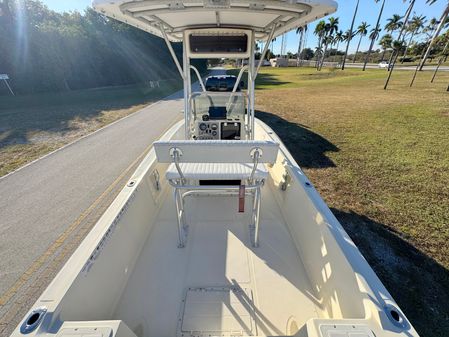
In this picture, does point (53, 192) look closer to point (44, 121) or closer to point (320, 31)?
point (44, 121)

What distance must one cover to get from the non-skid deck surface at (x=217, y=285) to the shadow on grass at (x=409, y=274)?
102cm

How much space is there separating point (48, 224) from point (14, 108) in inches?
468

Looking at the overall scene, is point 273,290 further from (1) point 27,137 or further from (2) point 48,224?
(1) point 27,137

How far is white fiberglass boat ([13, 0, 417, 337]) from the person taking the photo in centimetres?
128

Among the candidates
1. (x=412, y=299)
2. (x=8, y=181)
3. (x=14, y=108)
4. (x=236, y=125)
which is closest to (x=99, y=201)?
(x=8, y=181)

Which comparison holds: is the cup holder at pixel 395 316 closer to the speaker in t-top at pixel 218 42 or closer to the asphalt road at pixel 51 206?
the asphalt road at pixel 51 206

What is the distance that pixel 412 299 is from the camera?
2148 millimetres

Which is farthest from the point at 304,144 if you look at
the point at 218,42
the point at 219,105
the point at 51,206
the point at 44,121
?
the point at 44,121

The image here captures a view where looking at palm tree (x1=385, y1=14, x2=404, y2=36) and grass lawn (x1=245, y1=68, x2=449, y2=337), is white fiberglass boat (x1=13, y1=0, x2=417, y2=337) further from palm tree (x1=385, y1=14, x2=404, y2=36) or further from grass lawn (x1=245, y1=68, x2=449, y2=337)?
palm tree (x1=385, y1=14, x2=404, y2=36)

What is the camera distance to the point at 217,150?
193 cm

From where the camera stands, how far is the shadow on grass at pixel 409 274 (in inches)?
78.4

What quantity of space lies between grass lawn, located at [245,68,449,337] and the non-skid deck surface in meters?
1.12

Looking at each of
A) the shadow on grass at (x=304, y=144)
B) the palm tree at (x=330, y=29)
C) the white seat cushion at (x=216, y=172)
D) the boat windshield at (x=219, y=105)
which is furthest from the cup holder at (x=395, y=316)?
the palm tree at (x=330, y=29)

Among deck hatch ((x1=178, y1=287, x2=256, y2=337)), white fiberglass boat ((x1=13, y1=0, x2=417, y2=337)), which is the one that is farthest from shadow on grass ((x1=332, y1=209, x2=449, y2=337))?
deck hatch ((x1=178, y1=287, x2=256, y2=337))
